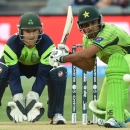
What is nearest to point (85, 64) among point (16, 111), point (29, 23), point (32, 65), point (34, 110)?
point (32, 65)

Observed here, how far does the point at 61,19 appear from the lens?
1705 cm

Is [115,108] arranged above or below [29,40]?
below

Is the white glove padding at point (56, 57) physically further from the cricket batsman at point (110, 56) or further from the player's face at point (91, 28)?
the player's face at point (91, 28)

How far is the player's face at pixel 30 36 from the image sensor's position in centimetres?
734

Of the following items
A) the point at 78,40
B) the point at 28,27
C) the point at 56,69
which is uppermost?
the point at 78,40

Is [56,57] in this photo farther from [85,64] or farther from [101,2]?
[101,2]

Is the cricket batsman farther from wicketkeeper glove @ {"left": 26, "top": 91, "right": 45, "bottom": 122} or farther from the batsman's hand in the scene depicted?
wicketkeeper glove @ {"left": 26, "top": 91, "right": 45, "bottom": 122}

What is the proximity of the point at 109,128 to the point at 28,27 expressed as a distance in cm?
161

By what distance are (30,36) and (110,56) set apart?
103cm

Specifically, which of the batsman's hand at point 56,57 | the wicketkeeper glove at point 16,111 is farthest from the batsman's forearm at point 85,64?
the wicketkeeper glove at point 16,111

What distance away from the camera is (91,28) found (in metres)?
6.93

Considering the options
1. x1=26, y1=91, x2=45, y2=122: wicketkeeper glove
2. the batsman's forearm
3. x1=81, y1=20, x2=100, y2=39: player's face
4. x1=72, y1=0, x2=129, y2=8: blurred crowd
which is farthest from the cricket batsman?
x1=72, y1=0, x2=129, y2=8: blurred crowd

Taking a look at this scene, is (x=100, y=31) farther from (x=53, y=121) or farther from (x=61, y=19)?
(x=61, y=19)

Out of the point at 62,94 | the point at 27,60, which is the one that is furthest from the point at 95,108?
the point at 27,60
